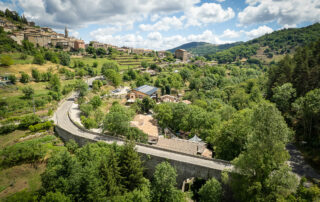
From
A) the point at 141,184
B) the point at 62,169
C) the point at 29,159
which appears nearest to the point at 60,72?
the point at 29,159

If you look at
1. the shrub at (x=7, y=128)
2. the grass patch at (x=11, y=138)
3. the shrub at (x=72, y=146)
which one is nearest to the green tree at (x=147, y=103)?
the shrub at (x=72, y=146)

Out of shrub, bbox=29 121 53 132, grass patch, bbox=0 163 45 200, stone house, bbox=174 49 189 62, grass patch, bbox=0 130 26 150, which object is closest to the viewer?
grass patch, bbox=0 163 45 200

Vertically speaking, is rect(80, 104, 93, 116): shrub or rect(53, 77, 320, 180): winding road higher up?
rect(80, 104, 93, 116): shrub

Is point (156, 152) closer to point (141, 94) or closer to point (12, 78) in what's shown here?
point (141, 94)

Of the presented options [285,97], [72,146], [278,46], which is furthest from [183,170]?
[278,46]

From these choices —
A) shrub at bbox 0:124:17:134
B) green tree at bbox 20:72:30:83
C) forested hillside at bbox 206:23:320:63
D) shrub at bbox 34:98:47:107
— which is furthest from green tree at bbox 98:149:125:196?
forested hillside at bbox 206:23:320:63

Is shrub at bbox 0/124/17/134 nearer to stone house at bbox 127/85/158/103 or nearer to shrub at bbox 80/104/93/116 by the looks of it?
shrub at bbox 80/104/93/116

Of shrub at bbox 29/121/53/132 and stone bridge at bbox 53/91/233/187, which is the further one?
shrub at bbox 29/121/53/132

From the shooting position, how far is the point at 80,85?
49.5 m

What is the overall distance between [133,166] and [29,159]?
711 inches

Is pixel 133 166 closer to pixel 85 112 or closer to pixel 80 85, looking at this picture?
pixel 85 112

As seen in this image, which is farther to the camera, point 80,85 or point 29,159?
point 80,85

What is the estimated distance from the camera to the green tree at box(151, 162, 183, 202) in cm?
1847

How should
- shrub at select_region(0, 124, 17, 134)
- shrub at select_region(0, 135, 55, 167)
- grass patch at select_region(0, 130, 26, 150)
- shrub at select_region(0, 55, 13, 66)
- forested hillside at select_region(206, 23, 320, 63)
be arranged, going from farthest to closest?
forested hillside at select_region(206, 23, 320, 63), shrub at select_region(0, 55, 13, 66), shrub at select_region(0, 124, 17, 134), grass patch at select_region(0, 130, 26, 150), shrub at select_region(0, 135, 55, 167)
